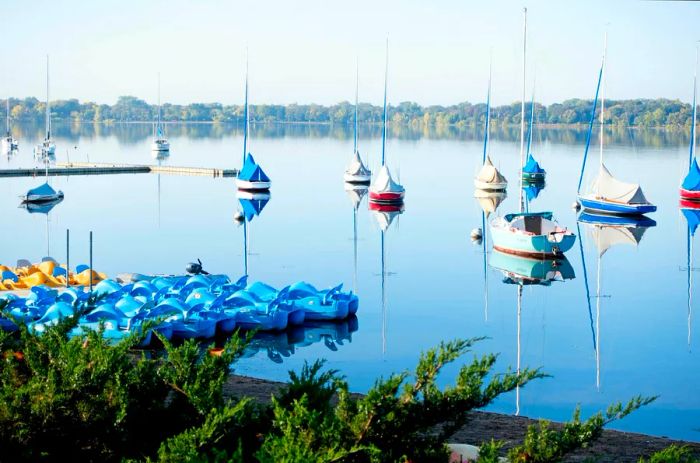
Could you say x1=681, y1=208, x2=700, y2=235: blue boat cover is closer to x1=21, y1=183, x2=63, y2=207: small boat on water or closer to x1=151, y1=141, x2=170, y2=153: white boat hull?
x1=21, y1=183, x2=63, y2=207: small boat on water

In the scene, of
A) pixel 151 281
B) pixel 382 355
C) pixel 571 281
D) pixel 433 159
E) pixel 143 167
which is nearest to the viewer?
pixel 382 355

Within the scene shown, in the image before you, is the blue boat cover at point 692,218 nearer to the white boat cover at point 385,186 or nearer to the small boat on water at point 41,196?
the white boat cover at point 385,186

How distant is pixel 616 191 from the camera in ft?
144

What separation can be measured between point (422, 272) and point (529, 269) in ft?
10.8

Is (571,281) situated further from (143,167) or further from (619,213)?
(143,167)

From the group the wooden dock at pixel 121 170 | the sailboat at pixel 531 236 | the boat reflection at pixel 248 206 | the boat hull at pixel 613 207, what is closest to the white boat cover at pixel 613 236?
the boat hull at pixel 613 207

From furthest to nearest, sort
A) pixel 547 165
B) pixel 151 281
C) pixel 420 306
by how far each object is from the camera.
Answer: pixel 547 165
pixel 420 306
pixel 151 281

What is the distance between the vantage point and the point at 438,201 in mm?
51500

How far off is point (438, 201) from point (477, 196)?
152 inches

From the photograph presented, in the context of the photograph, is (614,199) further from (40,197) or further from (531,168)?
(40,197)

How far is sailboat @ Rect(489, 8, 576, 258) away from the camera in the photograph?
1213 inches

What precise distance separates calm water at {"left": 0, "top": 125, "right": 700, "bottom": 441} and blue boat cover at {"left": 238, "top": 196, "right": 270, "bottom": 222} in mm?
543

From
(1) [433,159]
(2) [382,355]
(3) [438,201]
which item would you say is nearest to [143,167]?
(3) [438,201]

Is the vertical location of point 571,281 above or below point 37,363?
below
